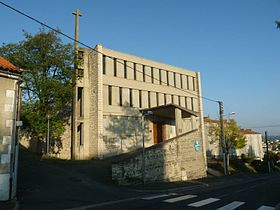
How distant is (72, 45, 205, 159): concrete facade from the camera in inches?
1069

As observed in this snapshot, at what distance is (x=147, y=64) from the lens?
109ft

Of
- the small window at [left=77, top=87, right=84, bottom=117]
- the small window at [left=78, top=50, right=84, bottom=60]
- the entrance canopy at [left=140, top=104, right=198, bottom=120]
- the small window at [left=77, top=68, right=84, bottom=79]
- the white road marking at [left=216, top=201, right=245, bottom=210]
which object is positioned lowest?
the white road marking at [left=216, top=201, right=245, bottom=210]

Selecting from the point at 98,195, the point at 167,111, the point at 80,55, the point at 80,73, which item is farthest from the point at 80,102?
the point at 98,195

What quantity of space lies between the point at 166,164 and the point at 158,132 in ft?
36.1

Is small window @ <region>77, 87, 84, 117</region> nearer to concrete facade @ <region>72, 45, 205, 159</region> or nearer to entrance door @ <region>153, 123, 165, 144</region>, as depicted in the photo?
concrete facade @ <region>72, 45, 205, 159</region>

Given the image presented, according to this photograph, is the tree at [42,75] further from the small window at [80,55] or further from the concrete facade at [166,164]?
the concrete facade at [166,164]

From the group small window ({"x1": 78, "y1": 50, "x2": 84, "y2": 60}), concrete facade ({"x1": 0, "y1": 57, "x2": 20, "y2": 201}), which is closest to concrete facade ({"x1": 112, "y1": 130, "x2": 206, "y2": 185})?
concrete facade ({"x1": 0, "y1": 57, "x2": 20, "y2": 201})

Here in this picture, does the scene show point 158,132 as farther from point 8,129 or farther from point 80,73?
point 8,129

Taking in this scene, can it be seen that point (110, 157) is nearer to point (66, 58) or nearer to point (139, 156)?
point (139, 156)

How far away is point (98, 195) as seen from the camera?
13.3 m

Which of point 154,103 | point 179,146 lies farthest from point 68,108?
point 179,146

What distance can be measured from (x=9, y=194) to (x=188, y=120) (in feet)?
94.3

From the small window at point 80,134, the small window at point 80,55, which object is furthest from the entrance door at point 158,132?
the small window at point 80,55

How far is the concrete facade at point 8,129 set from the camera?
11.3 metres
